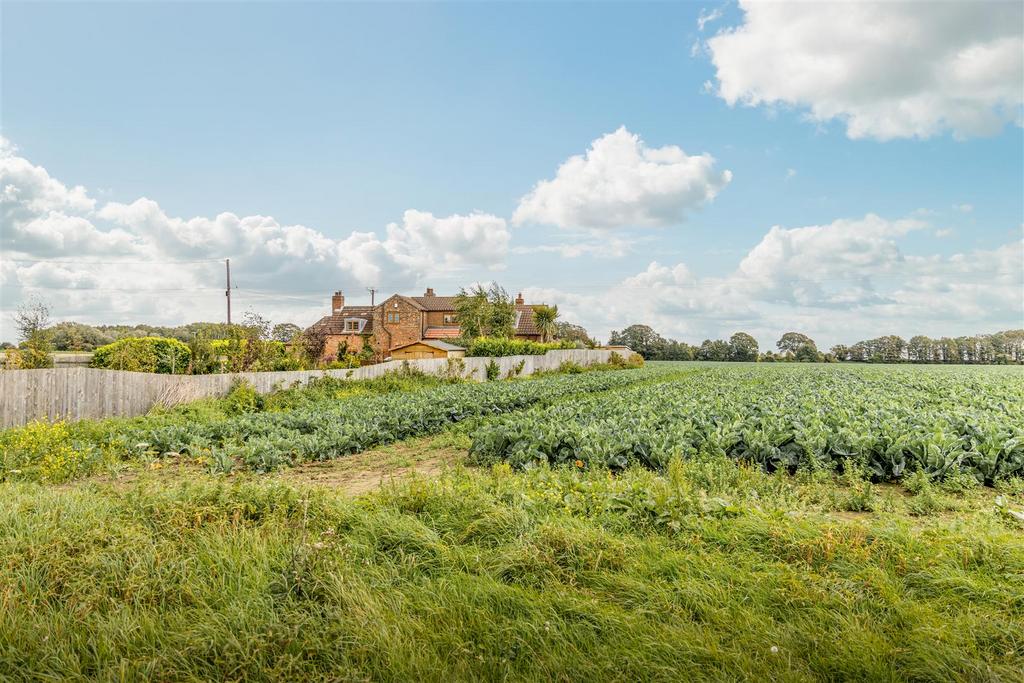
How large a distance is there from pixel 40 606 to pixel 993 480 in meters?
10.6

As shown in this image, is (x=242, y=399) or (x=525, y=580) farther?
(x=242, y=399)

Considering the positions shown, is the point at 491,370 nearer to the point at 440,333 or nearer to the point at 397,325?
the point at 397,325

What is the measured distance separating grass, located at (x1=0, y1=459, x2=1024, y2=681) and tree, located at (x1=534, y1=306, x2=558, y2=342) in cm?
5470

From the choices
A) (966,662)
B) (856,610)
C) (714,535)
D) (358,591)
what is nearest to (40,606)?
(358,591)

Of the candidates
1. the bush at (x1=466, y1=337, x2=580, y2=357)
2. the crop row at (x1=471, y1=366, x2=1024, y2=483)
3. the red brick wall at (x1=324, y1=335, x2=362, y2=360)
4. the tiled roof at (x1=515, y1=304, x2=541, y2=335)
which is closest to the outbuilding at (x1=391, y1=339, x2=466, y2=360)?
the bush at (x1=466, y1=337, x2=580, y2=357)

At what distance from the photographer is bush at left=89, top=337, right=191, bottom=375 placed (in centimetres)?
1936

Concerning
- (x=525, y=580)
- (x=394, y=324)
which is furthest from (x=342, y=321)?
(x=525, y=580)

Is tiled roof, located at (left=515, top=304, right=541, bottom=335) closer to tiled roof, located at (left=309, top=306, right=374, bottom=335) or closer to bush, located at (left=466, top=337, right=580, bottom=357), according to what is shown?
tiled roof, located at (left=309, top=306, right=374, bottom=335)

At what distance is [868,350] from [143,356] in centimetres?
9387

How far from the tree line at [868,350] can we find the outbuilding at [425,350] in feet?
158

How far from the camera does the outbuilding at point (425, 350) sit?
48506mm

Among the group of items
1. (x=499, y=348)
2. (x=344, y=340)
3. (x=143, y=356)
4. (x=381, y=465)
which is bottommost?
(x=381, y=465)

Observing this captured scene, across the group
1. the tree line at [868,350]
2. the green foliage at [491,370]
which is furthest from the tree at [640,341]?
the green foliage at [491,370]

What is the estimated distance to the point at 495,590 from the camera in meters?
3.77
